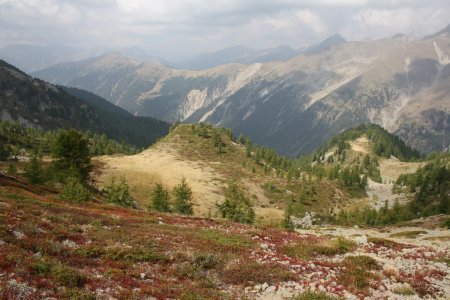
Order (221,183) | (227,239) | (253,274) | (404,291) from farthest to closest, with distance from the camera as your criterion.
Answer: (221,183) < (227,239) < (253,274) < (404,291)

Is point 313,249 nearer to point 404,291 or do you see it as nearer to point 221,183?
point 404,291

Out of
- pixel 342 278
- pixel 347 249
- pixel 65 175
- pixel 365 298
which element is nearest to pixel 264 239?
pixel 347 249

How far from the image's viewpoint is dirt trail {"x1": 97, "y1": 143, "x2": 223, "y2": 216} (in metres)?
120

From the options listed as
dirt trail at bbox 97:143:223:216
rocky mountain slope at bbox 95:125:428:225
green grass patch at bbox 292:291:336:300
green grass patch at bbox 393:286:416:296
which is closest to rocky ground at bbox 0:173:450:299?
green grass patch at bbox 393:286:416:296

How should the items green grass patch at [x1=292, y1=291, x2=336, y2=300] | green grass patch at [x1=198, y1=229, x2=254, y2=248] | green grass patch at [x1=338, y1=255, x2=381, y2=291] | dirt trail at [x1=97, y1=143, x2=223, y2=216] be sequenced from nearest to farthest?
green grass patch at [x1=292, y1=291, x2=336, y2=300] < green grass patch at [x1=338, y1=255, x2=381, y2=291] < green grass patch at [x1=198, y1=229, x2=254, y2=248] < dirt trail at [x1=97, y1=143, x2=223, y2=216]

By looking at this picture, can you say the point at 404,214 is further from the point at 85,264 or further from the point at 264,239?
the point at 85,264

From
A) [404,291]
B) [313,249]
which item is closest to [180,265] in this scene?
[313,249]

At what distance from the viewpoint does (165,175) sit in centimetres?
14312

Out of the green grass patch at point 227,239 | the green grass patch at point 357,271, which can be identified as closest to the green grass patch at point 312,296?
the green grass patch at point 357,271

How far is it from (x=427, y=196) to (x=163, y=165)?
10565 centimetres

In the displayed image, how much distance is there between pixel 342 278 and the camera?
24250mm

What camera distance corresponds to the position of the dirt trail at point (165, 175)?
120 meters

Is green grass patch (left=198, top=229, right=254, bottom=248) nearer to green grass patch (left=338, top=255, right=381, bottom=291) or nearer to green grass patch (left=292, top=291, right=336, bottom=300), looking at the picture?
green grass patch (left=338, top=255, right=381, bottom=291)

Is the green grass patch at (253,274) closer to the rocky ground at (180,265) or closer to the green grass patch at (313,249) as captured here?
the rocky ground at (180,265)
